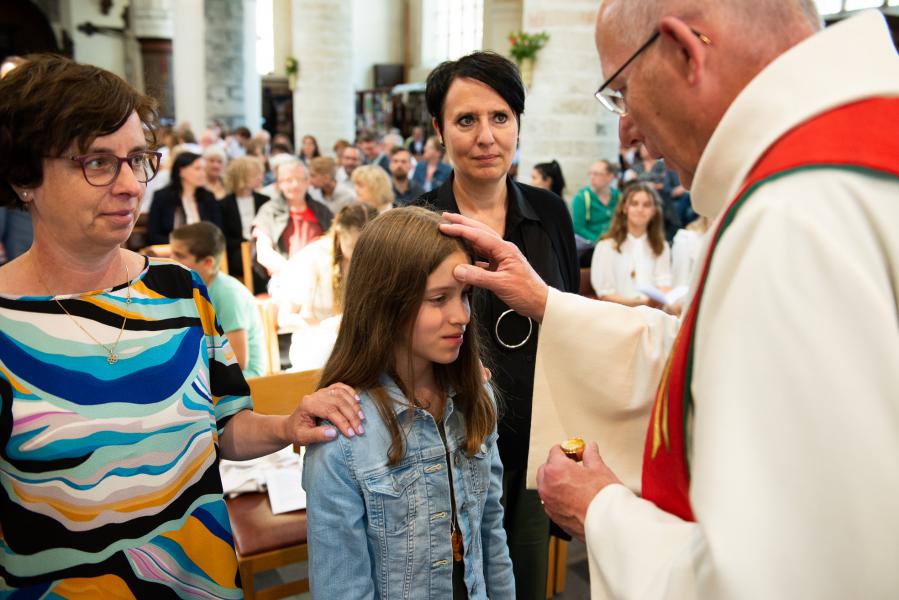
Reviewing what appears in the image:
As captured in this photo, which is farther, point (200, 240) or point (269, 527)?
point (200, 240)

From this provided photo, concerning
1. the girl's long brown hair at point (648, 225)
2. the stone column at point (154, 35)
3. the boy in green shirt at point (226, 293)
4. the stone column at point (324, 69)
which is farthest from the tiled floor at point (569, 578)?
the stone column at point (154, 35)

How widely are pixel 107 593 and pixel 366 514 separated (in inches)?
19.8

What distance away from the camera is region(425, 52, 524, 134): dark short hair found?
2.10 metres

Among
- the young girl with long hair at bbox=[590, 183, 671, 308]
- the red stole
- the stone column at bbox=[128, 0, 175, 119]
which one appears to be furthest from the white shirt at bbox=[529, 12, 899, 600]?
the stone column at bbox=[128, 0, 175, 119]

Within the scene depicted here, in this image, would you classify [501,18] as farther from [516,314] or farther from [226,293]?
[516,314]

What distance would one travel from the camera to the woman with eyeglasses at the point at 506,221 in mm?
2031

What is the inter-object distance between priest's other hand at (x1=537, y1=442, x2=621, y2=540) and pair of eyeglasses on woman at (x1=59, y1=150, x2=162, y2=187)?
0.92 metres

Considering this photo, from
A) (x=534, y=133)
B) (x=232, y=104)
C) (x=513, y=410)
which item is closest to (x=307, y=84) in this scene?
(x=232, y=104)

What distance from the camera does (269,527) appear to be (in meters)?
2.45

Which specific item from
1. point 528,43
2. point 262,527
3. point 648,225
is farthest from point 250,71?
point 262,527

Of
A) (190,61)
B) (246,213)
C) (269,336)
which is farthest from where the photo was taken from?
(190,61)

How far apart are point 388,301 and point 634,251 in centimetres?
385

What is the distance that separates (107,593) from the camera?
4.38 ft

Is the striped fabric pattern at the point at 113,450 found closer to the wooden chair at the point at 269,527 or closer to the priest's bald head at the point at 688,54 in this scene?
the wooden chair at the point at 269,527
